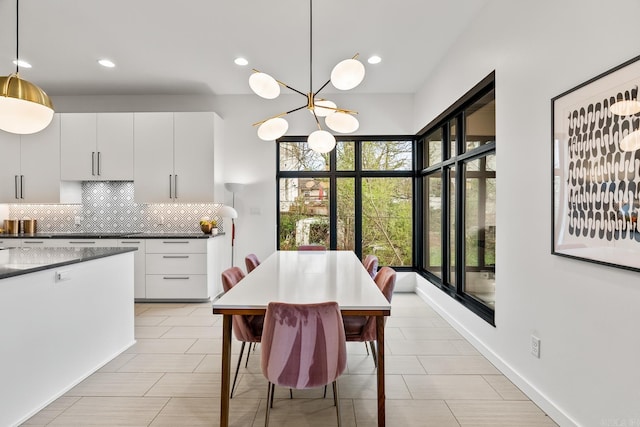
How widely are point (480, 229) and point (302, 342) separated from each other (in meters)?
2.37

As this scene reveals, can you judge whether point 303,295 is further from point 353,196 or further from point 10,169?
point 10,169

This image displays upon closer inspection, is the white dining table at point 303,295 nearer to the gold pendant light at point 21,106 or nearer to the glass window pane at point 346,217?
the gold pendant light at point 21,106

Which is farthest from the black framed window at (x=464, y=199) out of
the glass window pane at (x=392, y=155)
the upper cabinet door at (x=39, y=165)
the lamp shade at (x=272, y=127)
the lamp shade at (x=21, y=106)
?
the upper cabinet door at (x=39, y=165)

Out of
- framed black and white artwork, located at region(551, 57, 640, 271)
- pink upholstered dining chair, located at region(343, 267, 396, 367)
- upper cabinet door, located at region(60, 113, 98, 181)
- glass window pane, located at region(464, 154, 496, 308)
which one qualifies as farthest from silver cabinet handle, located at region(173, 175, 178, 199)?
framed black and white artwork, located at region(551, 57, 640, 271)

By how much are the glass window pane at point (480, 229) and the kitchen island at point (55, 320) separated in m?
3.21

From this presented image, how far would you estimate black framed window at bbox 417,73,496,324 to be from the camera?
3.07m

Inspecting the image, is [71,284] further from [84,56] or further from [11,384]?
[84,56]

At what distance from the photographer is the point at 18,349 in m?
1.97

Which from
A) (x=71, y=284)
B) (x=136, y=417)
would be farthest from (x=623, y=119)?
(x=71, y=284)

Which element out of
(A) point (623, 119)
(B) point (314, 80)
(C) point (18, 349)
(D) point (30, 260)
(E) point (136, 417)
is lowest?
(E) point (136, 417)

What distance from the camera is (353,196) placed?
521 centimetres

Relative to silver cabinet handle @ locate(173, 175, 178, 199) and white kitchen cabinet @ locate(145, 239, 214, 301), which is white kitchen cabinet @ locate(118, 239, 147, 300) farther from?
silver cabinet handle @ locate(173, 175, 178, 199)

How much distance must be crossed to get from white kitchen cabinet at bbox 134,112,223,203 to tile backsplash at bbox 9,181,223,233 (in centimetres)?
37

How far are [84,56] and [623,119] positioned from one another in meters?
4.72
